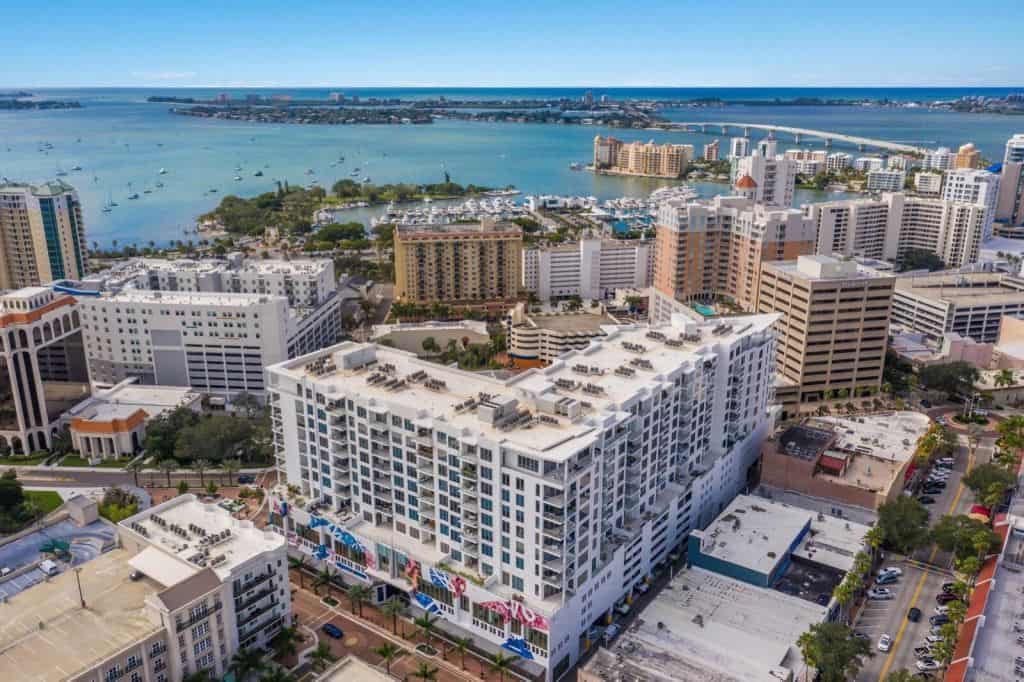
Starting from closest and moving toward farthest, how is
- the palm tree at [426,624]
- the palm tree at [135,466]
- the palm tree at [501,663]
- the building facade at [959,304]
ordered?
1. the palm tree at [501,663]
2. the palm tree at [426,624]
3. the palm tree at [135,466]
4. the building facade at [959,304]

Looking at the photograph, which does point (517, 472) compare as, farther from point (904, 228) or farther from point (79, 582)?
point (904, 228)

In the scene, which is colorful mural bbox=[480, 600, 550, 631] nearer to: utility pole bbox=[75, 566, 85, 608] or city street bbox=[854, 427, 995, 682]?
city street bbox=[854, 427, 995, 682]

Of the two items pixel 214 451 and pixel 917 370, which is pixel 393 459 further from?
pixel 917 370

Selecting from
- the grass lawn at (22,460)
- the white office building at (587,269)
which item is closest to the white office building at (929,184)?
the white office building at (587,269)

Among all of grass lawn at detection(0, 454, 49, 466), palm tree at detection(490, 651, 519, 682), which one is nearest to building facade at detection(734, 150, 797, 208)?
palm tree at detection(490, 651, 519, 682)

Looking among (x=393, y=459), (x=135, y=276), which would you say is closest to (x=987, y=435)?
(x=393, y=459)

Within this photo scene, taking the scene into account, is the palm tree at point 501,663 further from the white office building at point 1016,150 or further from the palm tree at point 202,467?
the white office building at point 1016,150

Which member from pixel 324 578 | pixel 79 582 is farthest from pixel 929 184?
pixel 79 582
